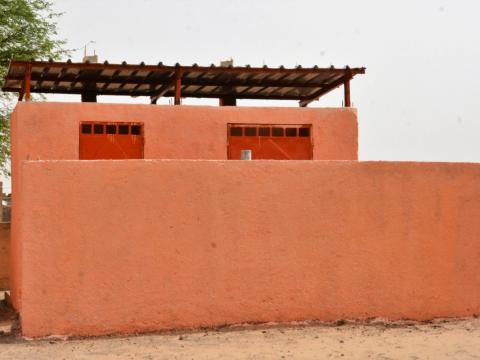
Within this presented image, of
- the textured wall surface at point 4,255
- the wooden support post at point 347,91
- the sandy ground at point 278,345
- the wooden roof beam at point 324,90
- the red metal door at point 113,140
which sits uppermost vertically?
the wooden roof beam at point 324,90

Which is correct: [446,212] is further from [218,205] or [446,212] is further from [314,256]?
[218,205]

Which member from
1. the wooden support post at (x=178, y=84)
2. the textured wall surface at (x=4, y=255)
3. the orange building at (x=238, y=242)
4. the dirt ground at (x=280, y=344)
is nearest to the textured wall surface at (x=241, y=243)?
the orange building at (x=238, y=242)

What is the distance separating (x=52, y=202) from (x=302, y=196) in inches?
135

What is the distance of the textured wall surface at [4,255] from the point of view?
15938mm

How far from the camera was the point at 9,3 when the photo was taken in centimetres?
2289

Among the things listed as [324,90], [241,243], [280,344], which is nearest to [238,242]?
[241,243]

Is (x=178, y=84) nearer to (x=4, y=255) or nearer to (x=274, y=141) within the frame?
(x=274, y=141)

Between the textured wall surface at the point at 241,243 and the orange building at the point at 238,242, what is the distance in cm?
2

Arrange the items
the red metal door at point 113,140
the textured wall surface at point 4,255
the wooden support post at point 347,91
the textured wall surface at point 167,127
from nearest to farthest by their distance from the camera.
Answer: the textured wall surface at point 167,127 < the red metal door at point 113,140 < the wooden support post at point 347,91 < the textured wall surface at point 4,255

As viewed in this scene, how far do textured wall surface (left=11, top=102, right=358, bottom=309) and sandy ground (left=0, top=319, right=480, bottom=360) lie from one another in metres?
3.75

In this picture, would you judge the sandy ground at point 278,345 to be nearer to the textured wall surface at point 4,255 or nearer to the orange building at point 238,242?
the orange building at point 238,242

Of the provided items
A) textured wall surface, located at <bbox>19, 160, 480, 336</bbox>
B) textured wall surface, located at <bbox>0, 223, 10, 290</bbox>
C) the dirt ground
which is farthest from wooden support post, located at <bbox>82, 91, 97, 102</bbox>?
the dirt ground

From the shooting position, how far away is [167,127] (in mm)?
13820

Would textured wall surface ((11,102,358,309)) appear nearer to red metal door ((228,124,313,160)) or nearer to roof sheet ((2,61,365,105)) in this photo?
red metal door ((228,124,313,160))
